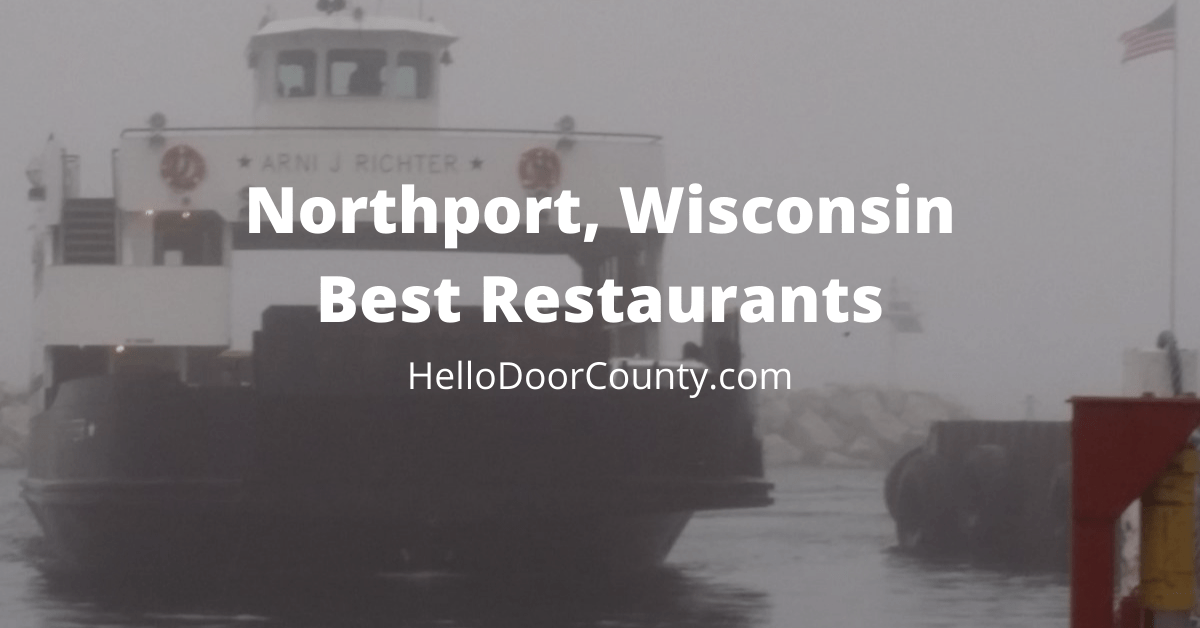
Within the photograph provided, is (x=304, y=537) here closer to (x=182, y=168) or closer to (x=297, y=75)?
(x=182, y=168)

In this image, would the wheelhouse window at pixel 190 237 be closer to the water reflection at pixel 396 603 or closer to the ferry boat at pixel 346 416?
the ferry boat at pixel 346 416

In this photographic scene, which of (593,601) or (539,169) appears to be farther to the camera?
(539,169)

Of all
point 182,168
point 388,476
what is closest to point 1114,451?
point 388,476

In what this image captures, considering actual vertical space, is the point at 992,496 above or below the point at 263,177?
below

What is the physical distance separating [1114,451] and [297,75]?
59.8 feet

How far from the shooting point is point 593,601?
62.6ft

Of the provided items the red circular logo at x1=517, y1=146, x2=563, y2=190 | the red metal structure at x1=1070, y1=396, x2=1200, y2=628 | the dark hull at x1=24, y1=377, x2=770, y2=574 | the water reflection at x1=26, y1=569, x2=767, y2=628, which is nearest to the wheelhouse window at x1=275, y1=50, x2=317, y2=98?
the red circular logo at x1=517, y1=146, x2=563, y2=190

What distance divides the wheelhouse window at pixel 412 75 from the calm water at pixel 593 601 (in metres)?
6.17

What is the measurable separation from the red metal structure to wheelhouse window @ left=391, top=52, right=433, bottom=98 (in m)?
17.7

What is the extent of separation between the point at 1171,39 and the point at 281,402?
1424 cm

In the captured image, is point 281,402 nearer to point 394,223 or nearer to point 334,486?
point 334,486

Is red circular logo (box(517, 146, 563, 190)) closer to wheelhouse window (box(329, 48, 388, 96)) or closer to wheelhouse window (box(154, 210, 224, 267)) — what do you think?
wheelhouse window (box(329, 48, 388, 96))

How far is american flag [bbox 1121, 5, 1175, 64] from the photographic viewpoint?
1042 inches

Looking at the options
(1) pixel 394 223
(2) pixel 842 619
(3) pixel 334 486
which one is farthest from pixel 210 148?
(2) pixel 842 619
